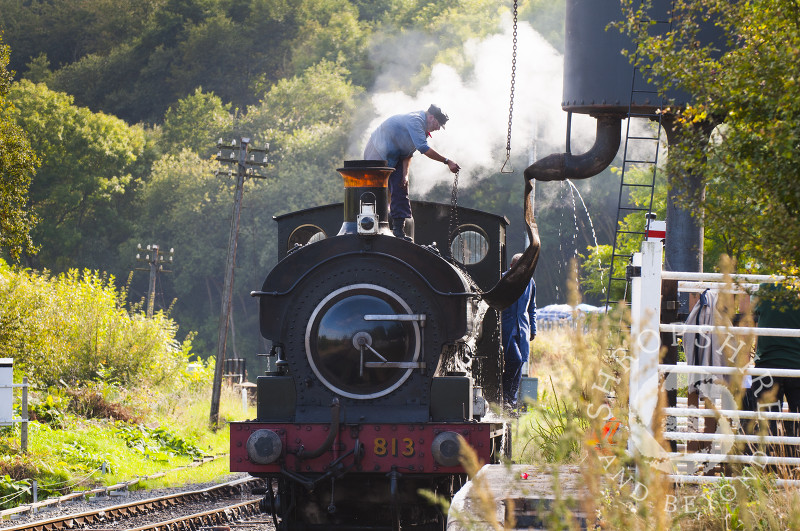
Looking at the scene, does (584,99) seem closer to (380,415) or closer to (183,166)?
(380,415)

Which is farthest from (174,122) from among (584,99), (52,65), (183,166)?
(584,99)

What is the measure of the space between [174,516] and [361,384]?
13.7 ft

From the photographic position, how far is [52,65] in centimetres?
7869

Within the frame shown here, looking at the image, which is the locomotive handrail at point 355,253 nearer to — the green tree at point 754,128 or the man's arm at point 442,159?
the man's arm at point 442,159

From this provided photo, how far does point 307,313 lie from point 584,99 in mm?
6620

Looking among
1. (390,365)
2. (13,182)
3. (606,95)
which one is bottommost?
(390,365)

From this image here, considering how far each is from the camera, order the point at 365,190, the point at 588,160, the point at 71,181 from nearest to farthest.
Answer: the point at 365,190 < the point at 588,160 < the point at 71,181

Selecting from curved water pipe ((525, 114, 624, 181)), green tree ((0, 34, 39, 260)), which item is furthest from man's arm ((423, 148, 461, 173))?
green tree ((0, 34, 39, 260))

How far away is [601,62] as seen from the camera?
13070 millimetres

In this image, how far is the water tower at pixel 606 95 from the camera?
41.9 feet

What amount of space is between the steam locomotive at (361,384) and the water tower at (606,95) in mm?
5141

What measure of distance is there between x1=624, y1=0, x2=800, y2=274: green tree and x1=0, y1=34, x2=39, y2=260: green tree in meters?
12.3

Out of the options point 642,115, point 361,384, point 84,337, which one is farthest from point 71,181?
point 361,384

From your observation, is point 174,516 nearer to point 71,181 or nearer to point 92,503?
point 92,503
